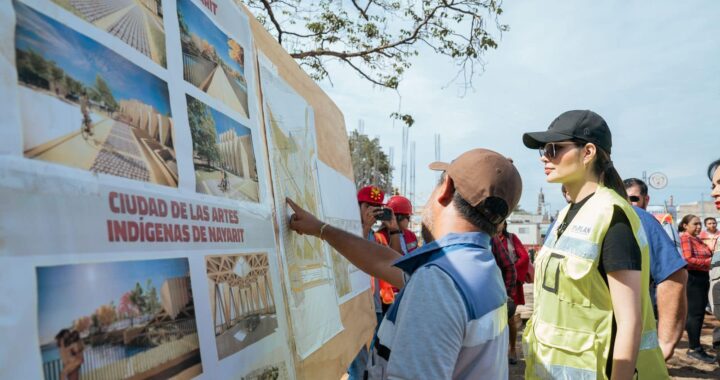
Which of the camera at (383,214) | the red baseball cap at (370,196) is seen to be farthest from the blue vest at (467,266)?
the red baseball cap at (370,196)

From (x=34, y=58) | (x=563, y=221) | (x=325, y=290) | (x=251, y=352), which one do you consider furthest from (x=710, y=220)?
(x=34, y=58)

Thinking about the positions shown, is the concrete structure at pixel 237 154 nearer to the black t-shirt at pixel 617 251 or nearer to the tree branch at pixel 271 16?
the black t-shirt at pixel 617 251

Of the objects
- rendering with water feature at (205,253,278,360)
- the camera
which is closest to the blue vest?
rendering with water feature at (205,253,278,360)

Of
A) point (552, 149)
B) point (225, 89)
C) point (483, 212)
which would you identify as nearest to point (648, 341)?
point (552, 149)

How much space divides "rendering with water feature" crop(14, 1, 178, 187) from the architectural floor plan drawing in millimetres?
662

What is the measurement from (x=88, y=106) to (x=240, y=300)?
24.4 inches

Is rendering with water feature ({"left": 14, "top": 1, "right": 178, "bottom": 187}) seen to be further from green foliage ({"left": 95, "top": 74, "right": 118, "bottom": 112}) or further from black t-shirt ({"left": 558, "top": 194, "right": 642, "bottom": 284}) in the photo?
black t-shirt ({"left": 558, "top": 194, "right": 642, "bottom": 284})

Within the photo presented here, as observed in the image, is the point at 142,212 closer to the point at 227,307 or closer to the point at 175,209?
the point at 175,209

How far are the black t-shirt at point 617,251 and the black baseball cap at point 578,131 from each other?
0.31m

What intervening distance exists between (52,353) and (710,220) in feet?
36.2

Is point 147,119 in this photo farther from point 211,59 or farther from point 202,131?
point 211,59

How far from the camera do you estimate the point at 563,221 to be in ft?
6.78

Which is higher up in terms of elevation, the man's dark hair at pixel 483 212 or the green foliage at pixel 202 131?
the green foliage at pixel 202 131

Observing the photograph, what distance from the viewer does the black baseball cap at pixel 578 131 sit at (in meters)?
1.92
